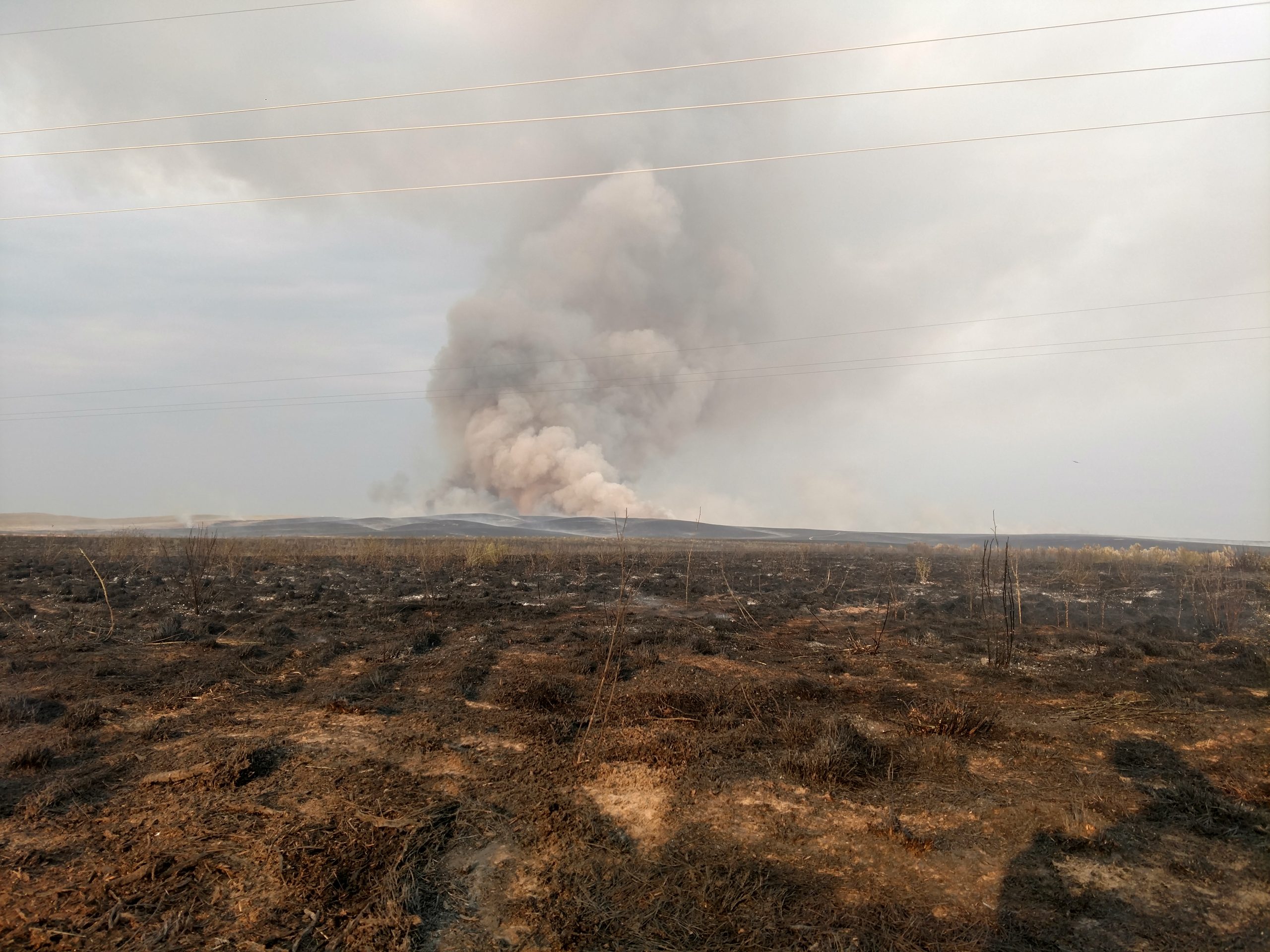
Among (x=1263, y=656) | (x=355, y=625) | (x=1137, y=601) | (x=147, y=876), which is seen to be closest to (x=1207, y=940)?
(x=147, y=876)

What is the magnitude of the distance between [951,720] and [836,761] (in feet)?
5.65

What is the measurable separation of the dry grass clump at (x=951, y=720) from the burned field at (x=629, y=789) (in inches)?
1.3

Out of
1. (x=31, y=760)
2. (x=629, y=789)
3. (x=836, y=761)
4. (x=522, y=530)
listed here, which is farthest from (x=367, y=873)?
(x=522, y=530)

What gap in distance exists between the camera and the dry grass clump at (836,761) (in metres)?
5.19

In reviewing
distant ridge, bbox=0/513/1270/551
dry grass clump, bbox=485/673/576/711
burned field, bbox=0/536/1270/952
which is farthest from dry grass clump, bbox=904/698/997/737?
distant ridge, bbox=0/513/1270/551

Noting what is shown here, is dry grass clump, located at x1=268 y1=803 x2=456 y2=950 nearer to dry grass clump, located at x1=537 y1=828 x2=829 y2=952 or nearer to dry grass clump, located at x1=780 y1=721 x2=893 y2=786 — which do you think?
dry grass clump, located at x1=537 y1=828 x2=829 y2=952

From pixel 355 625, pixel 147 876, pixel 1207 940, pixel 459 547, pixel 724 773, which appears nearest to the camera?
pixel 1207 940

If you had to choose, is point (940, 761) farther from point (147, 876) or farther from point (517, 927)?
point (147, 876)

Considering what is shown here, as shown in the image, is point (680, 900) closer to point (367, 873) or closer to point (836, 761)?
point (367, 873)

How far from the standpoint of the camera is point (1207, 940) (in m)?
3.36

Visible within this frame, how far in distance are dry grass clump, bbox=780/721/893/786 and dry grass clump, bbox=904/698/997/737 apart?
0.81 m

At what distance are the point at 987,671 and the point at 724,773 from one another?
516cm

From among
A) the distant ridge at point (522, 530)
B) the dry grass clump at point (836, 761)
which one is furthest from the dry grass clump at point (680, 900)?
the distant ridge at point (522, 530)

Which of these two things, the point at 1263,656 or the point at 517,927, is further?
the point at 1263,656
